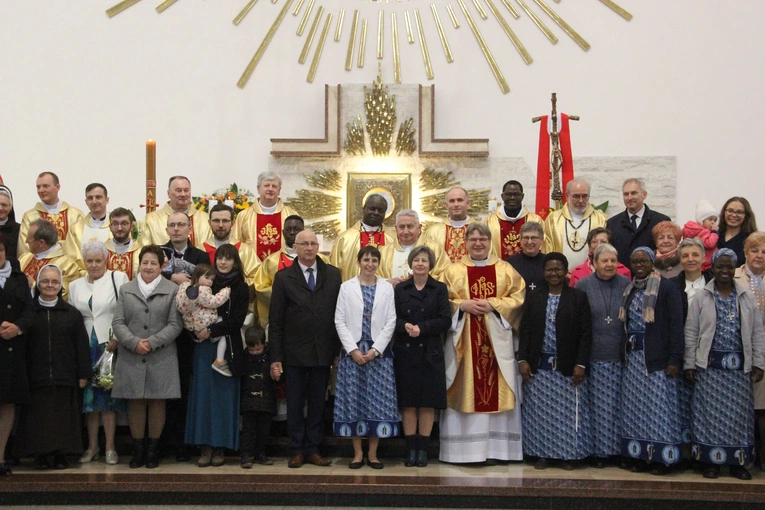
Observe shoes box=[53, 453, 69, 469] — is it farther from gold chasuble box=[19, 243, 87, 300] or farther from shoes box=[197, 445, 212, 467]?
gold chasuble box=[19, 243, 87, 300]

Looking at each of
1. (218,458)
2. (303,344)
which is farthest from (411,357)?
(218,458)

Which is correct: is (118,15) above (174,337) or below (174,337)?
above

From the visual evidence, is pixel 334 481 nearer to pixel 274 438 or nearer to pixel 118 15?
pixel 274 438

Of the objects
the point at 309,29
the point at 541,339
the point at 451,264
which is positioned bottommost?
the point at 541,339

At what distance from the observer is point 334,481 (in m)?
A: 5.06

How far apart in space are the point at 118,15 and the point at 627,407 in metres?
6.34

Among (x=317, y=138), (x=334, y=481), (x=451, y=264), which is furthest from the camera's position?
(x=317, y=138)

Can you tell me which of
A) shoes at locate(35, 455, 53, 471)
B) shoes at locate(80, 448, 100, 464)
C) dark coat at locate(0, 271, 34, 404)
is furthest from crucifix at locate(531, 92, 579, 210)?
shoes at locate(35, 455, 53, 471)

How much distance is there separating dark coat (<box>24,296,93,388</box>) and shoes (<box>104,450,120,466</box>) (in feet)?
1.58

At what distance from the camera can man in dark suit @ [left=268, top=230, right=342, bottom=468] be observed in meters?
5.53

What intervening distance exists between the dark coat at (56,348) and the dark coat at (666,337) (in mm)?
3409

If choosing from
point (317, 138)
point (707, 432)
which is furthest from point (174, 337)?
point (317, 138)

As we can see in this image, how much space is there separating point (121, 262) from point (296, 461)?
1.86 metres

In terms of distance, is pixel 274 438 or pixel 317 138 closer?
pixel 274 438
